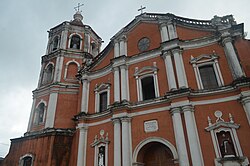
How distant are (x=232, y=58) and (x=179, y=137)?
4.83 metres

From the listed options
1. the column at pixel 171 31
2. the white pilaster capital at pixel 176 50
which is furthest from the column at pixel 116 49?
the white pilaster capital at pixel 176 50

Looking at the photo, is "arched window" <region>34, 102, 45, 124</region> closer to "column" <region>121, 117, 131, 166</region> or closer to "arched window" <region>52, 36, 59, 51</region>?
"arched window" <region>52, 36, 59, 51</region>

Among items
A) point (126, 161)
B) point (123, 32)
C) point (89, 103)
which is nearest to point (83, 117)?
point (89, 103)

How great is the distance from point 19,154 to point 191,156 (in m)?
11.1

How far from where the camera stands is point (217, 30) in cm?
1153

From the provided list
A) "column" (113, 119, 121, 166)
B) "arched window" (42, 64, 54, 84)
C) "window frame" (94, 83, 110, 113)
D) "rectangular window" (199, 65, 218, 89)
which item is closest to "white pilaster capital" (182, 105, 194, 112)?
"rectangular window" (199, 65, 218, 89)

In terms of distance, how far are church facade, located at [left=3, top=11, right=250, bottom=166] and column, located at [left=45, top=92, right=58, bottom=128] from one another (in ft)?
0.22

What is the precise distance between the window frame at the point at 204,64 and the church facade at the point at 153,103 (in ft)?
0.17

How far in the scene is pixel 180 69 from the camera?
11242 millimetres

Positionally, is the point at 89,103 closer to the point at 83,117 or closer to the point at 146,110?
the point at 83,117

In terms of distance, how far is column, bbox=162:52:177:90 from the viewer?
1104cm

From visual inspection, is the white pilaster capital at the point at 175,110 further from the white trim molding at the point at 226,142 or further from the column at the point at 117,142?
the column at the point at 117,142

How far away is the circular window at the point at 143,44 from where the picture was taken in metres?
13.4

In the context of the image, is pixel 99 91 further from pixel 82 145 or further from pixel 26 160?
pixel 26 160
